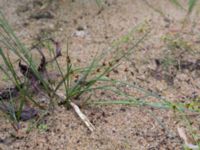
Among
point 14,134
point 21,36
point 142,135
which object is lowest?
point 142,135

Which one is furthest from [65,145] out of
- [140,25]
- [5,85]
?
[140,25]

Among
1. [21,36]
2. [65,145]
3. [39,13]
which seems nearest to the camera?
[65,145]

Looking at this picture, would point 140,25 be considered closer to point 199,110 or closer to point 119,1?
point 119,1

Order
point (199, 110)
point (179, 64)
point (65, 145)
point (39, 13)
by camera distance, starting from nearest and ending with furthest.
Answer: point (65, 145), point (199, 110), point (179, 64), point (39, 13)

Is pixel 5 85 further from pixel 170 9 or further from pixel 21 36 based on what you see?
pixel 170 9

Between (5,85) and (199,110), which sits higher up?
(5,85)

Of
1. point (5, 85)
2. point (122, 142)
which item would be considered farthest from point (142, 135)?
point (5, 85)

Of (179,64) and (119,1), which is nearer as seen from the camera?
(179,64)
